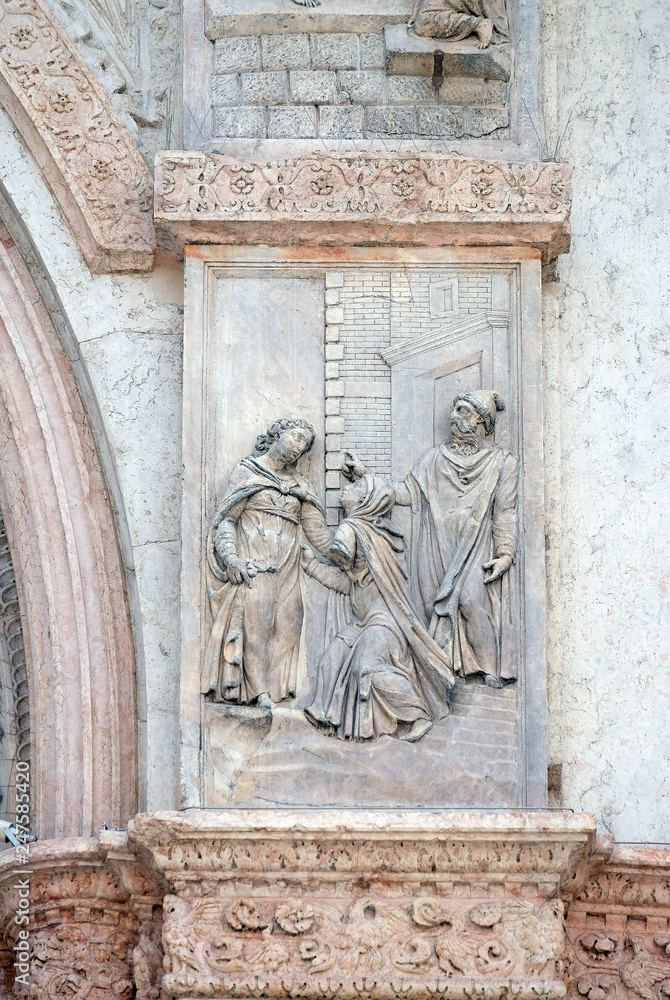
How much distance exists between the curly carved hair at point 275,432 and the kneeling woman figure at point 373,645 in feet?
0.97

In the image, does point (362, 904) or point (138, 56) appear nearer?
point (362, 904)

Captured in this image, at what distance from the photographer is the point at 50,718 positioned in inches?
296

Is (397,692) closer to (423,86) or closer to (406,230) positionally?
(406,230)

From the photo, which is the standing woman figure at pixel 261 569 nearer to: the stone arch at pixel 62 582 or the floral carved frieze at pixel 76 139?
the stone arch at pixel 62 582

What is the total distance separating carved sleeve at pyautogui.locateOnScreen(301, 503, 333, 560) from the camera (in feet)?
24.5

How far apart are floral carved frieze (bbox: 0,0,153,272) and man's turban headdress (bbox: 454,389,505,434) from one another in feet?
4.88

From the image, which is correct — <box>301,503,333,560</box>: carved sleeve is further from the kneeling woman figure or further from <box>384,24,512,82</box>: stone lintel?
<box>384,24,512,82</box>: stone lintel

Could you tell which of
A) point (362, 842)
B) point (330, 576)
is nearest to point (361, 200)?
point (330, 576)

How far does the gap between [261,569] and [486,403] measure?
1.11 metres

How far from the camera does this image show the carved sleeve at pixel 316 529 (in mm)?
7465

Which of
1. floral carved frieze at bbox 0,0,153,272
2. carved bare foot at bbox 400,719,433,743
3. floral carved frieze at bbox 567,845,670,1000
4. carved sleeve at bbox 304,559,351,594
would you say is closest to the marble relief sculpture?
floral carved frieze at bbox 0,0,153,272

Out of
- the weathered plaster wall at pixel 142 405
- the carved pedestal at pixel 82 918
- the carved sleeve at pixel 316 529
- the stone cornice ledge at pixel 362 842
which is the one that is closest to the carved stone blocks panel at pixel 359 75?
the weathered plaster wall at pixel 142 405

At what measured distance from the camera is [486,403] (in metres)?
7.51

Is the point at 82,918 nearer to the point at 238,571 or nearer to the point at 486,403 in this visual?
the point at 238,571
